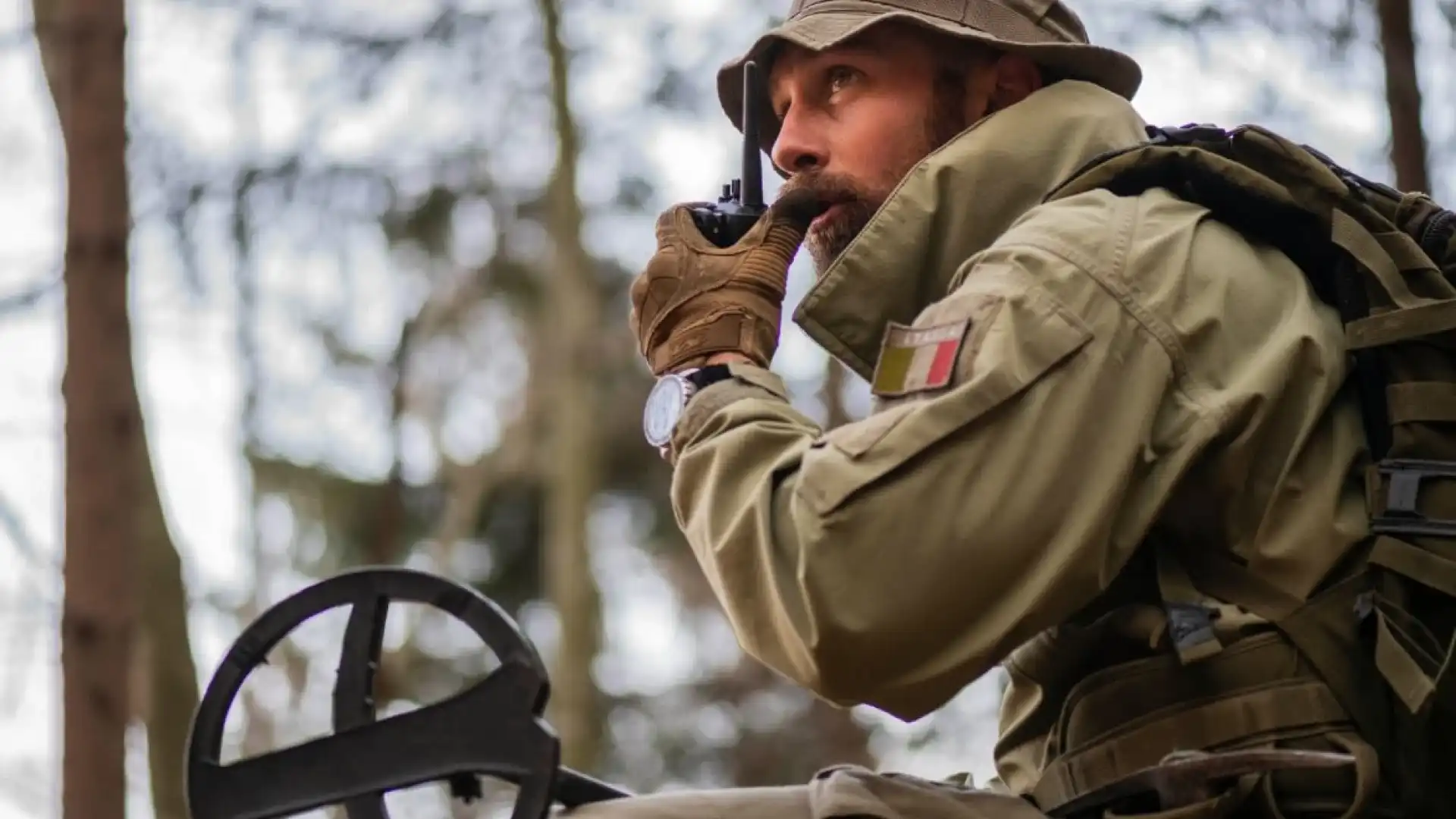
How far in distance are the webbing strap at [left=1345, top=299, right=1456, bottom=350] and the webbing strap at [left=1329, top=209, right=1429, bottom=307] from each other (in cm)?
2

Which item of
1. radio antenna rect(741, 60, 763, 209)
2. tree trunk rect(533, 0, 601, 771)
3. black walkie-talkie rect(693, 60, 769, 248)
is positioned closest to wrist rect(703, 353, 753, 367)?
black walkie-talkie rect(693, 60, 769, 248)

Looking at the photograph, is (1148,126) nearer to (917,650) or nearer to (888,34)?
(888,34)

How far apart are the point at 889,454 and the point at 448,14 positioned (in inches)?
333

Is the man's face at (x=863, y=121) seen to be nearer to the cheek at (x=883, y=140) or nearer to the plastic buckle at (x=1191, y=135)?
the cheek at (x=883, y=140)

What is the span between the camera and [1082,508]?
6.87 ft

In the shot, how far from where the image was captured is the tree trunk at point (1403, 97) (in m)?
5.00

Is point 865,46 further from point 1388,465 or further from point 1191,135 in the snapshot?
point 1388,465

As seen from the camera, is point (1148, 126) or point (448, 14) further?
point (448, 14)

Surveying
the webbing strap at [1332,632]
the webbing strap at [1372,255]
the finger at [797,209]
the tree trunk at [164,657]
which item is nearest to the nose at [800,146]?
the finger at [797,209]

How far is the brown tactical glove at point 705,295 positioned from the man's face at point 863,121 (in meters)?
0.28

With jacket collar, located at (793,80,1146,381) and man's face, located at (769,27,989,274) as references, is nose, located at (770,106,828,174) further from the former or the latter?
jacket collar, located at (793,80,1146,381)

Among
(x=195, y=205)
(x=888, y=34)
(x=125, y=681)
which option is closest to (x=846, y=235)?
(x=888, y=34)

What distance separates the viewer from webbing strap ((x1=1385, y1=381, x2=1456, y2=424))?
2.12m

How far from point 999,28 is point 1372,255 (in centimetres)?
85
